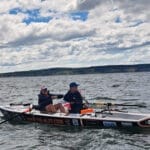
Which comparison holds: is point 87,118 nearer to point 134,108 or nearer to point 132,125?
point 132,125

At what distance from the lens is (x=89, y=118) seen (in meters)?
20.5

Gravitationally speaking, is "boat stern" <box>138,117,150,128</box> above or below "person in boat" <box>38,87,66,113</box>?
below

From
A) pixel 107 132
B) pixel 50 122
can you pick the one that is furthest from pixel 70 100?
pixel 107 132

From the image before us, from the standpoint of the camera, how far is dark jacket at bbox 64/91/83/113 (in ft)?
72.1

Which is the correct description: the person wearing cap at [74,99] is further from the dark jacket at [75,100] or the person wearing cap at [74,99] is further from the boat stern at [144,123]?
the boat stern at [144,123]

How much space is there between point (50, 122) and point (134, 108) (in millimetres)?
8424

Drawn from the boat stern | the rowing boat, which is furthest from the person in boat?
the boat stern

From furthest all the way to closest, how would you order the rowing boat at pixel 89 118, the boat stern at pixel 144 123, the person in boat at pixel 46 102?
1. the person in boat at pixel 46 102
2. the rowing boat at pixel 89 118
3. the boat stern at pixel 144 123

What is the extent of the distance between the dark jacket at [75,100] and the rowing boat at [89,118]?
63 centimetres

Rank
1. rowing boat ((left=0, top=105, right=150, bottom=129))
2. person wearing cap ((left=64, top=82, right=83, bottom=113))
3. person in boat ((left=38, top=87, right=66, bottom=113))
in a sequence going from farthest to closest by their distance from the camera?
1. person in boat ((left=38, top=87, right=66, bottom=113))
2. person wearing cap ((left=64, top=82, right=83, bottom=113))
3. rowing boat ((left=0, top=105, right=150, bottom=129))

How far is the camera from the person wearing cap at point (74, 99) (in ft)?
72.0

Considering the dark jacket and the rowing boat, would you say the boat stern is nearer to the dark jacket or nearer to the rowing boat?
the rowing boat

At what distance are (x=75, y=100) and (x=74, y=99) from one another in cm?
8

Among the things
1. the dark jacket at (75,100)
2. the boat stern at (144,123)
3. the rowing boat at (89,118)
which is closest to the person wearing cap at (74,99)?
the dark jacket at (75,100)
